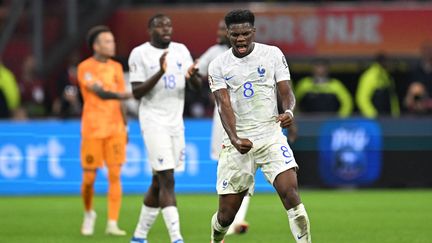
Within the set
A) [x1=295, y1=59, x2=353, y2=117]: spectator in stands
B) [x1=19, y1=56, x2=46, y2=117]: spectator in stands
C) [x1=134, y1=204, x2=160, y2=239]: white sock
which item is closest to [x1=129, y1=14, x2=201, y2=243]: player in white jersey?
[x1=134, y1=204, x2=160, y2=239]: white sock

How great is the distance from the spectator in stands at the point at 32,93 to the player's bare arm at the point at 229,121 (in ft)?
42.3

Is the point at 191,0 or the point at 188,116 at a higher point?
the point at 191,0

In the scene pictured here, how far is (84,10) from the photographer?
26.8 m

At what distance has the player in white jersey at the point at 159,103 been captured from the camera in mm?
13312

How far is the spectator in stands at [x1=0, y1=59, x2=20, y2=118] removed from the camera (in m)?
23.2

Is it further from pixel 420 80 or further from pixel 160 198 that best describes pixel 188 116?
pixel 160 198

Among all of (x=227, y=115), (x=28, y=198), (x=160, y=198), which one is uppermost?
(x=227, y=115)

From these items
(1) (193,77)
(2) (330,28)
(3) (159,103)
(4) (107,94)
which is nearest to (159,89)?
(3) (159,103)

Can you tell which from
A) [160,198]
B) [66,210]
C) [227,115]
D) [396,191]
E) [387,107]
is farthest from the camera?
[387,107]

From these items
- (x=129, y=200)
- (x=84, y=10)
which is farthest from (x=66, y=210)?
(x=84, y=10)

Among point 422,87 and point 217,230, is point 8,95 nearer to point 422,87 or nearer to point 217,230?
point 422,87

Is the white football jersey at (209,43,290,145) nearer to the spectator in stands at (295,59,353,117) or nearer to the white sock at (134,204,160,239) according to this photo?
the white sock at (134,204,160,239)

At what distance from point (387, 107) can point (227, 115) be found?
1245cm

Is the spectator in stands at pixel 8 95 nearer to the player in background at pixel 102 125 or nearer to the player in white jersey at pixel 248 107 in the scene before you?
the player in background at pixel 102 125
